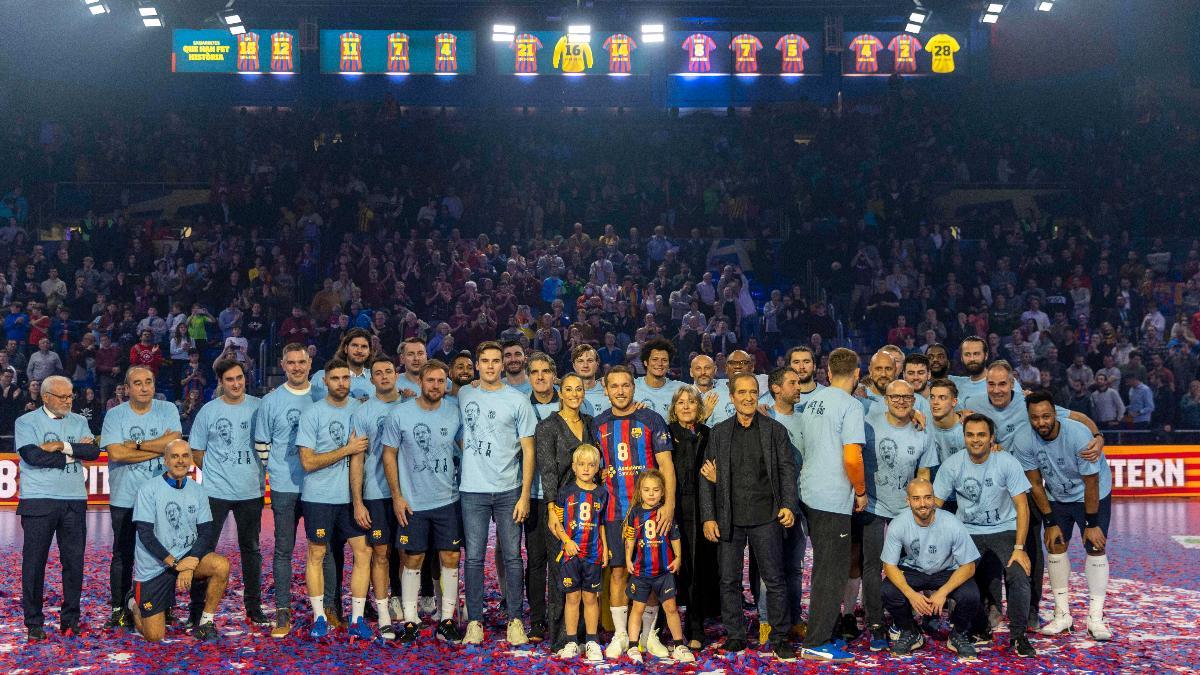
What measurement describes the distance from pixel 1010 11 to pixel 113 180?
21602mm

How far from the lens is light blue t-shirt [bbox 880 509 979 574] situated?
26.2ft

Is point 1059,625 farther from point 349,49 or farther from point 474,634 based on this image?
point 349,49

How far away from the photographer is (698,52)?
1178 inches

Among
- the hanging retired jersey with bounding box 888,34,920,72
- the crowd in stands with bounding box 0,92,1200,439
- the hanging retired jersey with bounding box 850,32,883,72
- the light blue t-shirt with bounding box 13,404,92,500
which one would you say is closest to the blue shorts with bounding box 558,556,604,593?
the light blue t-shirt with bounding box 13,404,92,500

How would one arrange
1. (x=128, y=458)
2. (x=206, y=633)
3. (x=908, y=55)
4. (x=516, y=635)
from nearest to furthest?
(x=516, y=635) → (x=206, y=633) → (x=128, y=458) → (x=908, y=55)

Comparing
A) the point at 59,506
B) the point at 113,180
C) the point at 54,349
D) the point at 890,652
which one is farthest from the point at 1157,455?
the point at 113,180

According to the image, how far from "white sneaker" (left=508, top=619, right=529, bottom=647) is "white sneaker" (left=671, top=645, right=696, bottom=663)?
3.61ft

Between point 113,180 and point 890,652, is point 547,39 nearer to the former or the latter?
point 113,180

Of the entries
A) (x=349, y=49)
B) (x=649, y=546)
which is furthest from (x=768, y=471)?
(x=349, y=49)

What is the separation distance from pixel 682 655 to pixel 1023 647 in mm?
2314

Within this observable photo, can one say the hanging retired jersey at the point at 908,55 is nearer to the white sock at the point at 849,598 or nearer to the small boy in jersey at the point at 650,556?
the white sock at the point at 849,598

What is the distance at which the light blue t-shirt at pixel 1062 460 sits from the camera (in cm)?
847

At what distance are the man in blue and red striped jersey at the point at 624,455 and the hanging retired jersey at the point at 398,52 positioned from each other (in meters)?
23.3

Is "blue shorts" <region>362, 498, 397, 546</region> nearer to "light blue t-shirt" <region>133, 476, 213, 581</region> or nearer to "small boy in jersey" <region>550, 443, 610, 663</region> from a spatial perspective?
"light blue t-shirt" <region>133, 476, 213, 581</region>
